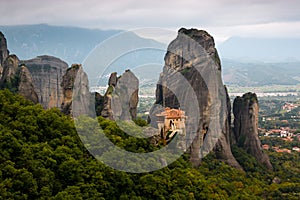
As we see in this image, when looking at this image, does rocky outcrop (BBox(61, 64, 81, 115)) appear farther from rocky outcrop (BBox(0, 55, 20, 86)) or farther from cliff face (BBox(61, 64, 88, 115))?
rocky outcrop (BBox(0, 55, 20, 86))

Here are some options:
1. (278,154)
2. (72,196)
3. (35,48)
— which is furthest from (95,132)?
(35,48)

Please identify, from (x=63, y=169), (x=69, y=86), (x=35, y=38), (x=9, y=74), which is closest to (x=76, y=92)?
(x=69, y=86)

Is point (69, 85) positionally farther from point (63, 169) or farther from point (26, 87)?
point (63, 169)

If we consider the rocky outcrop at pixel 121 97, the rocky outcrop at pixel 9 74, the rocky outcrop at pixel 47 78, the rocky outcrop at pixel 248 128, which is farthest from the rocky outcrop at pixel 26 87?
the rocky outcrop at pixel 248 128

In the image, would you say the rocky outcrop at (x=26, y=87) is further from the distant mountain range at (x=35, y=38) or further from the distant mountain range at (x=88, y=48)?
the distant mountain range at (x=35, y=38)

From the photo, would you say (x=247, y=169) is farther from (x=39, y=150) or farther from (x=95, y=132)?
(x=39, y=150)

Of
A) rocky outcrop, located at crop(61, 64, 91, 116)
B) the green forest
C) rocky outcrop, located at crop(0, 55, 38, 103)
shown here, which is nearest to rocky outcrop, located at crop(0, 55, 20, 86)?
rocky outcrop, located at crop(0, 55, 38, 103)
